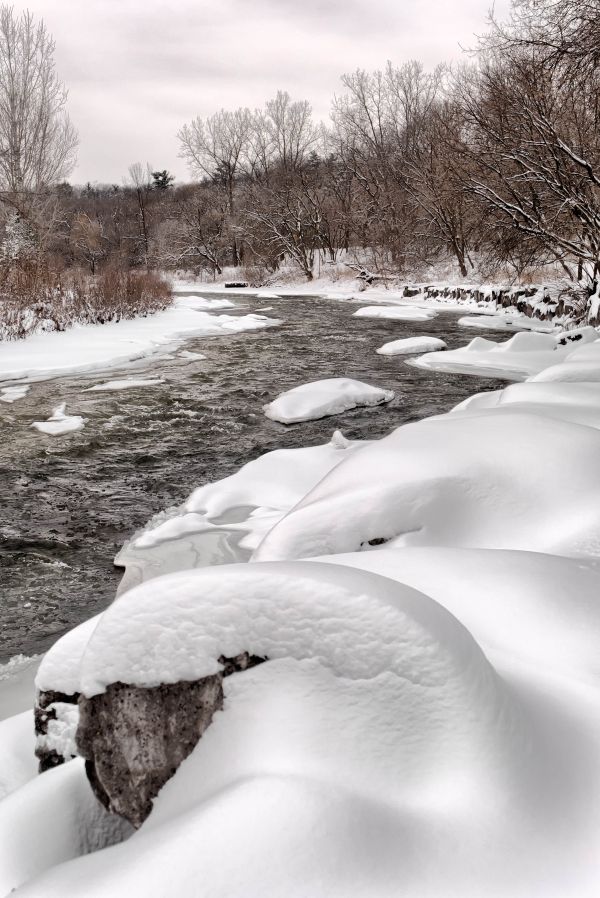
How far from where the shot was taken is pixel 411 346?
11281mm

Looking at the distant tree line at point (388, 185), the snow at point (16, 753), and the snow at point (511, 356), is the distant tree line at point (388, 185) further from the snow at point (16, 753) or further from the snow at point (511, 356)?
the snow at point (16, 753)

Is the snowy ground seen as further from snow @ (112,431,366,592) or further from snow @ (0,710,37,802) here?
snow @ (112,431,366,592)

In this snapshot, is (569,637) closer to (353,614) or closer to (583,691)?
(583,691)

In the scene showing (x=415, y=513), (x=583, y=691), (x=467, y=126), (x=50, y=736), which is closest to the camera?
(x=583, y=691)

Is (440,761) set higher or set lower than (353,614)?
lower

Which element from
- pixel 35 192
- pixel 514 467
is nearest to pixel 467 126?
pixel 514 467

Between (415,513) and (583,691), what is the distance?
1291 millimetres

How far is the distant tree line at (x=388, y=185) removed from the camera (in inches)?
390

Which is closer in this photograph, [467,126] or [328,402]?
[328,402]

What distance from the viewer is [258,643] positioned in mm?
1391

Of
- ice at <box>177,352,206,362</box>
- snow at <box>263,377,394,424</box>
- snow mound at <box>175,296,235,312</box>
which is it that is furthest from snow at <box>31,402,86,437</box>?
snow mound at <box>175,296,235,312</box>

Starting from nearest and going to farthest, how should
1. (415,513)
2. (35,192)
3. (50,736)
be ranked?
1. (50,736)
2. (415,513)
3. (35,192)

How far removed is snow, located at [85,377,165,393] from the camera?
8500 mm

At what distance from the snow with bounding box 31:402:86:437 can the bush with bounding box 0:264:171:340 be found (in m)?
5.03
